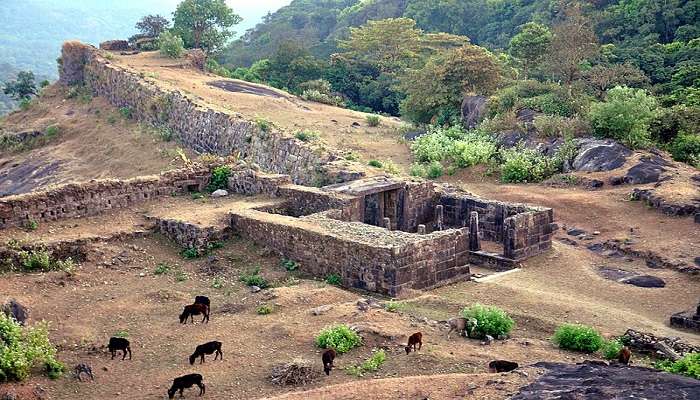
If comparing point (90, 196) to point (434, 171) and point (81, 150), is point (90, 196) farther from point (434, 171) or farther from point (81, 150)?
point (81, 150)

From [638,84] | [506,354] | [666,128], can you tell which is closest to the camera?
[506,354]

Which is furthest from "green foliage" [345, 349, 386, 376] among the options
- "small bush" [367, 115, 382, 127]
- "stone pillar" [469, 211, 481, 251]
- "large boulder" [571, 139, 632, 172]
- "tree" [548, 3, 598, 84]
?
"small bush" [367, 115, 382, 127]

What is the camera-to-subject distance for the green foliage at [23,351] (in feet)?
41.4

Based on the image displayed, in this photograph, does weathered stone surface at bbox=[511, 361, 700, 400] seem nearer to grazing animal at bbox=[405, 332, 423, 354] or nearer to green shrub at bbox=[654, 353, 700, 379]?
green shrub at bbox=[654, 353, 700, 379]

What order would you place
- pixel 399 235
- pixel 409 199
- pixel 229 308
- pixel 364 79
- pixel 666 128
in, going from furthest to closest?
1. pixel 364 79
2. pixel 666 128
3. pixel 409 199
4. pixel 399 235
5. pixel 229 308

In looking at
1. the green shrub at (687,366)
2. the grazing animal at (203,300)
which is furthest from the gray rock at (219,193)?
the green shrub at (687,366)

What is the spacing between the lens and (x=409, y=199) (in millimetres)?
22891

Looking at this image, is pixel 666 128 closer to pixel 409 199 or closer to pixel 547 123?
pixel 547 123

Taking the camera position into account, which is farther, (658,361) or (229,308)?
(229,308)

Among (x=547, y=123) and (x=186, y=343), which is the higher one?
(x=547, y=123)

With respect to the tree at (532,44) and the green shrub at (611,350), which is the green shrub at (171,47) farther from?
the green shrub at (611,350)

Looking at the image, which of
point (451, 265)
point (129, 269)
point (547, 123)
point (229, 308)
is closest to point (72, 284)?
point (129, 269)

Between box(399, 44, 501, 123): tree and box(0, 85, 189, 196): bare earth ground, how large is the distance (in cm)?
1177

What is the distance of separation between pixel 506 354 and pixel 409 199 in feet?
31.3
